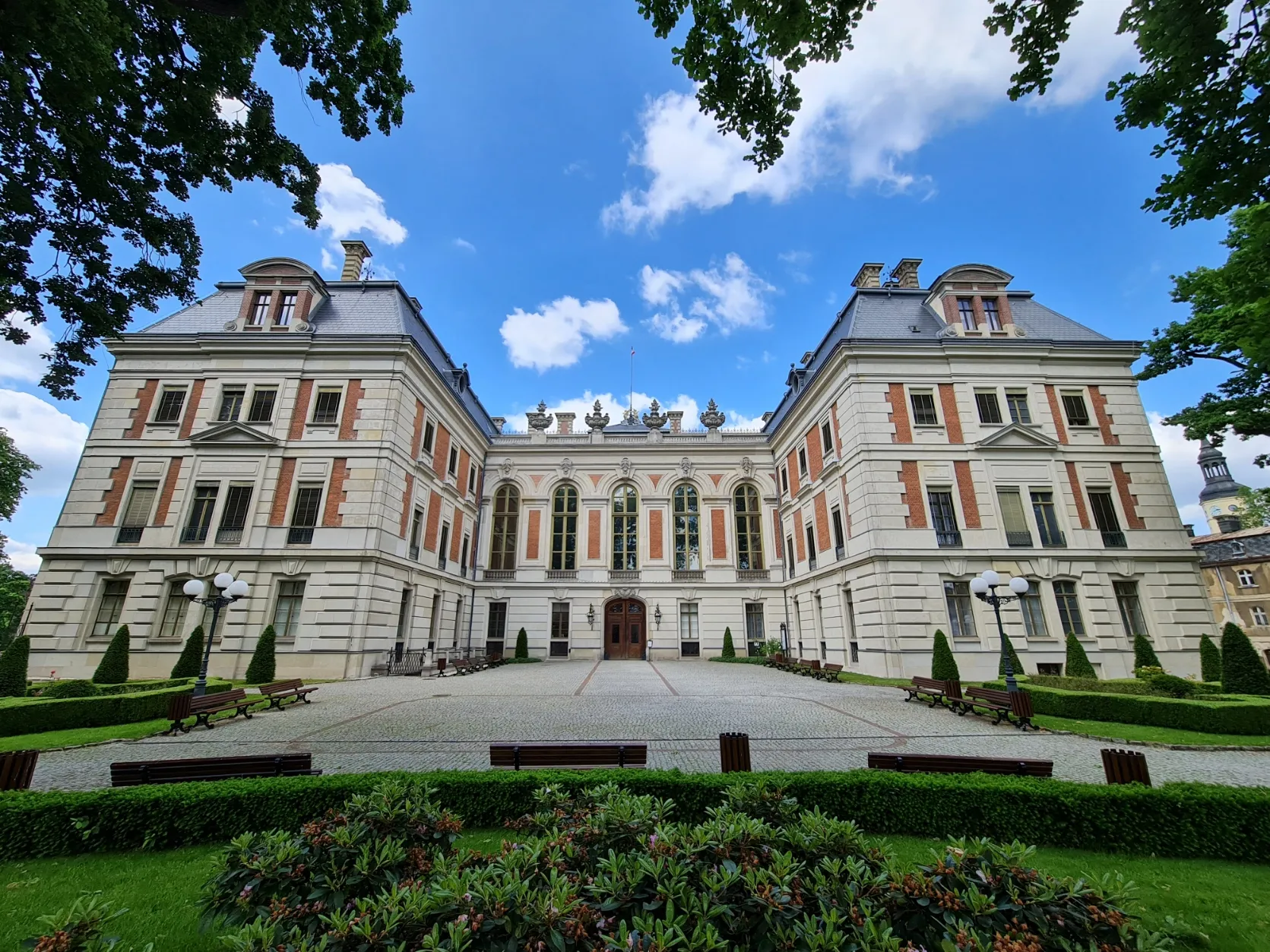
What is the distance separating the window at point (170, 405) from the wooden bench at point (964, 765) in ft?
90.1

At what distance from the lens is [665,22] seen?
5730mm

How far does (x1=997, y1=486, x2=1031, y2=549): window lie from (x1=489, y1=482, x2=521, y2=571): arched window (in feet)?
80.0

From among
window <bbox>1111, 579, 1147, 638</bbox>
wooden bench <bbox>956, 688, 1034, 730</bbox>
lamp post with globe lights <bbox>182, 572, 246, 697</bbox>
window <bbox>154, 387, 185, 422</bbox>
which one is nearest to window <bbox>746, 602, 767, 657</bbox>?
window <bbox>1111, 579, 1147, 638</bbox>

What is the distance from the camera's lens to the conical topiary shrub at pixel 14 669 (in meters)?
13.0

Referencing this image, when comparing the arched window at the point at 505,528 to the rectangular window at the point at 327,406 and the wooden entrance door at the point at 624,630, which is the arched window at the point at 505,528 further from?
the rectangular window at the point at 327,406

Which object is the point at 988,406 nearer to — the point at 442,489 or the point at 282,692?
the point at 442,489

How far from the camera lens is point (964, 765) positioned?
21.7 feet

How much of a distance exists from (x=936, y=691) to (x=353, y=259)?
30529 millimetres

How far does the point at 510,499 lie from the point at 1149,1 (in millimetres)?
30365

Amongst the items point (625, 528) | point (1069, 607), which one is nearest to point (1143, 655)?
point (1069, 607)

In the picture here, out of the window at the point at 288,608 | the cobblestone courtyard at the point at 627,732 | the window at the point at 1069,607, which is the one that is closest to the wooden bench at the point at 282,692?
the cobblestone courtyard at the point at 627,732

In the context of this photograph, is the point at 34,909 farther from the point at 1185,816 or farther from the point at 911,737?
the point at 911,737

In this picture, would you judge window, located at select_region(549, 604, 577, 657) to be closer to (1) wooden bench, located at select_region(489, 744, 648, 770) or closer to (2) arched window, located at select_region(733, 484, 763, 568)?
(2) arched window, located at select_region(733, 484, 763, 568)

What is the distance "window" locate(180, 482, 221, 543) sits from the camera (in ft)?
64.5
